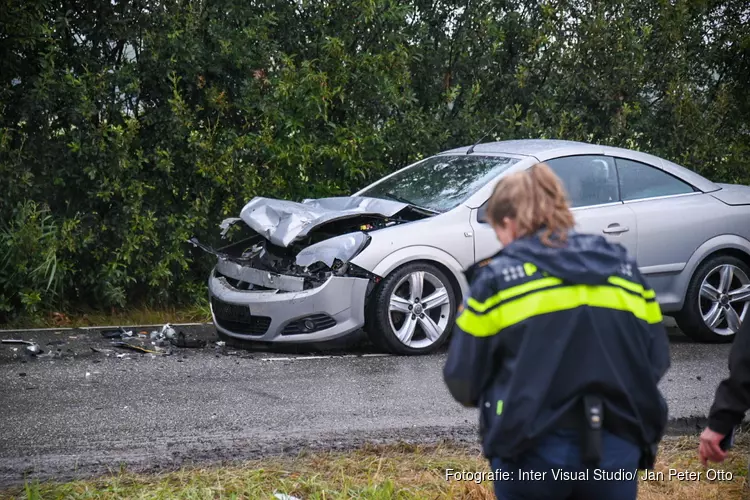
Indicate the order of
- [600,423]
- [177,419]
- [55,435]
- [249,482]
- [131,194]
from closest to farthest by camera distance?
[600,423], [249,482], [55,435], [177,419], [131,194]

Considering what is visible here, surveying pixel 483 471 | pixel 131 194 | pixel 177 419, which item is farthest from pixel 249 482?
pixel 131 194

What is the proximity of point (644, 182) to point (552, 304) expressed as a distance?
6.27m

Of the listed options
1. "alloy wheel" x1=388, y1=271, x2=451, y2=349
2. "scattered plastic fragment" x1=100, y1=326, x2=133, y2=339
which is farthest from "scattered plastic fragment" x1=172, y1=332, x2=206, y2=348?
"alloy wheel" x1=388, y1=271, x2=451, y2=349

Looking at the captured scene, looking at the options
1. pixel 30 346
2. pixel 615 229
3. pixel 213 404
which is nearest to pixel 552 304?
pixel 213 404

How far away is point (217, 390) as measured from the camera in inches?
256

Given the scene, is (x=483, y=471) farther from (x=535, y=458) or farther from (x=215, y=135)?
(x=215, y=135)

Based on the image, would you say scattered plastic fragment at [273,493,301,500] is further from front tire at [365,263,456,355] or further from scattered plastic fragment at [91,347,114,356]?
scattered plastic fragment at [91,347,114,356]

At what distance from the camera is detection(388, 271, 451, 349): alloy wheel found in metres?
7.61

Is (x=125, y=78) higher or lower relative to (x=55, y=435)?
higher

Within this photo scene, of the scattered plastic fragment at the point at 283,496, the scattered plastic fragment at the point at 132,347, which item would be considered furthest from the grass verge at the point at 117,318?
the scattered plastic fragment at the point at 283,496

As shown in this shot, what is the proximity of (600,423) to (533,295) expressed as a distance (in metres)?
0.36

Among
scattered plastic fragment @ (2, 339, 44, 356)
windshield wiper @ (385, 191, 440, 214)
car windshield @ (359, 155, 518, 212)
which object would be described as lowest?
scattered plastic fragment @ (2, 339, 44, 356)

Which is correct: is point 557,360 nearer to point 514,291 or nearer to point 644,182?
point 514,291

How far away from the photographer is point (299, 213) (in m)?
8.01
